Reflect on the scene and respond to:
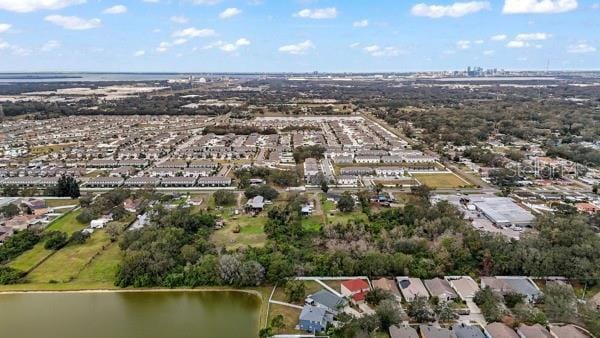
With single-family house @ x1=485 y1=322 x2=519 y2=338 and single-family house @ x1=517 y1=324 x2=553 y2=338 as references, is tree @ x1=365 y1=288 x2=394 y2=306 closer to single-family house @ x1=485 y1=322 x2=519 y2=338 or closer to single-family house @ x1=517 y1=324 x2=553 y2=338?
single-family house @ x1=485 y1=322 x2=519 y2=338

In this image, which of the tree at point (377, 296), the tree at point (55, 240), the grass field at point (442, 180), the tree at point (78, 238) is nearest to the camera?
the tree at point (377, 296)

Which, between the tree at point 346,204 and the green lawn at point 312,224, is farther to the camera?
the tree at point 346,204

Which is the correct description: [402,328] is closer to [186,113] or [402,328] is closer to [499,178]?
[499,178]

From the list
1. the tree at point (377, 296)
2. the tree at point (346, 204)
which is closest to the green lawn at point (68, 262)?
the tree at point (377, 296)

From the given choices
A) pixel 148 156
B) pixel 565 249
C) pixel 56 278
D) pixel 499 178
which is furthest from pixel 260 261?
pixel 148 156

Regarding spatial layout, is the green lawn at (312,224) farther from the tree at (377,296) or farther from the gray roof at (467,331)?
the gray roof at (467,331)

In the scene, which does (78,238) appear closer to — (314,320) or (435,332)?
(314,320)

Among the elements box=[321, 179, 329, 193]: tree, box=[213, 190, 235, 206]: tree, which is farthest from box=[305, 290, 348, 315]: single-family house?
box=[321, 179, 329, 193]: tree
